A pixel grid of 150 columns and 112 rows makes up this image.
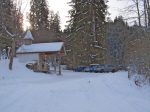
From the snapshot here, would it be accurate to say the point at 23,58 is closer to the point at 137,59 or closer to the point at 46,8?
the point at 137,59

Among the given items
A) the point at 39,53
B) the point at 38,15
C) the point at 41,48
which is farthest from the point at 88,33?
the point at 38,15

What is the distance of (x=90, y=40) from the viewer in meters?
48.7

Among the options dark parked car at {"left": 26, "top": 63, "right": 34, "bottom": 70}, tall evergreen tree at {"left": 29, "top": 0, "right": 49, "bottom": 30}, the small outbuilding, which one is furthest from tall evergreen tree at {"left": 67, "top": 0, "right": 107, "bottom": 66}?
tall evergreen tree at {"left": 29, "top": 0, "right": 49, "bottom": 30}

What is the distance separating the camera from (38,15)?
2808 inches

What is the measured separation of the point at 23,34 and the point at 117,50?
82.3ft

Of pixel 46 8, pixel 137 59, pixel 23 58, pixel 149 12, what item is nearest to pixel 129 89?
pixel 137 59

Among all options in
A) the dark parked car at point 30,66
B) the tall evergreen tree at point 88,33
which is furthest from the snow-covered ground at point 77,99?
the tall evergreen tree at point 88,33

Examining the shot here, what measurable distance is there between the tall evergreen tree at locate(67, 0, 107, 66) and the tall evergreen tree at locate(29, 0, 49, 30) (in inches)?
829

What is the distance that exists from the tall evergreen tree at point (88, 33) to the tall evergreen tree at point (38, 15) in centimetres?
2106

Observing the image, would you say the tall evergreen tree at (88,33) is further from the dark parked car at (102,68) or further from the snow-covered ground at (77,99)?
the snow-covered ground at (77,99)

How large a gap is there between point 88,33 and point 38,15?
25201mm

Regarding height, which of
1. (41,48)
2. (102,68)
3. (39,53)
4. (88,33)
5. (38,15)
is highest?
(38,15)

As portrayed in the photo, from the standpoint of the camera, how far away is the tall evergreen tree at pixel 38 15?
70.1m

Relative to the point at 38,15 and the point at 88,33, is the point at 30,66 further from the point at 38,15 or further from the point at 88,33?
the point at 38,15
